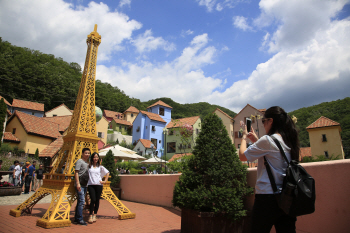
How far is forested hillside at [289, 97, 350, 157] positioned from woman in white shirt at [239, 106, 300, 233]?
43777 mm

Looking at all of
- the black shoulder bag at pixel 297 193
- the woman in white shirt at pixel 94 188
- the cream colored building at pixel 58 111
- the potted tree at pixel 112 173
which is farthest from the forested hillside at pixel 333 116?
the cream colored building at pixel 58 111

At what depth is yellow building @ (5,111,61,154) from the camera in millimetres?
26125

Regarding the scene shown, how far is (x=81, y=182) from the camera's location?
5434 mm

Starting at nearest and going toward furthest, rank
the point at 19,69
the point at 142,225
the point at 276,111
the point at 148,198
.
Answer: the point at 276,111 < the point at 142,225 < the point at 148,198 < the point at 19,69

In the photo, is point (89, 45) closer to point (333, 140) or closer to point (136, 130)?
point (333, 140)

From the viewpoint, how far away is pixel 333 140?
2750 centimetres

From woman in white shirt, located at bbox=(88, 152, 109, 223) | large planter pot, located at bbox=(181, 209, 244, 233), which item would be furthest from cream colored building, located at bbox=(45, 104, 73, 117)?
large planter pot, located at bbox=(181, 209, 244, 233)

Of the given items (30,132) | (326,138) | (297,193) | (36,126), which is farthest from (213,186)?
(326,138)

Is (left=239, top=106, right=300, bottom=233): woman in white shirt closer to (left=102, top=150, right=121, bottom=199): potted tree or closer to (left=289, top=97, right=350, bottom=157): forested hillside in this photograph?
(left=102, top=150, right=121, bottom=199): potted tree

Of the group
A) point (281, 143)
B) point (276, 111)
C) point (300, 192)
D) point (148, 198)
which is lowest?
point (148, 198)

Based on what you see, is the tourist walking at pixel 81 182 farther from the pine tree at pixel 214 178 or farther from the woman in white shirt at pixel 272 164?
the woman in white shirt at pixel 272 164

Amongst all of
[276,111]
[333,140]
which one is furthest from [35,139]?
[333,140]

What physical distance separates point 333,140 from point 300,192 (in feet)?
106

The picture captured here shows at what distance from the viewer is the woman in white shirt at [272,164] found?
6.55 feet
